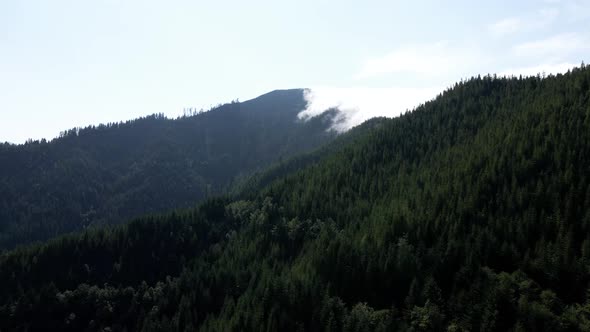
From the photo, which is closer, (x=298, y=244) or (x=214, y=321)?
(x=214, y=321)

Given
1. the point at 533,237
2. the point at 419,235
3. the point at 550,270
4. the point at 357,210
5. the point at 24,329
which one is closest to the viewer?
the point at 550,270

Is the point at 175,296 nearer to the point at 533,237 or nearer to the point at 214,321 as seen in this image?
the point at 214,321

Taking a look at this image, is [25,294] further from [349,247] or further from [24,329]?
[349,247]

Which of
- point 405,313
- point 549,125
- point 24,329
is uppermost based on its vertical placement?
point 549,125

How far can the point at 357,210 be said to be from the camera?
19775cm

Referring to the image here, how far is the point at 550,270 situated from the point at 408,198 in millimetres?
65508

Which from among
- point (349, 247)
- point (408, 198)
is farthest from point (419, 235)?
point (408, 198)

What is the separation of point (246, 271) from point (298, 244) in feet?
95.4

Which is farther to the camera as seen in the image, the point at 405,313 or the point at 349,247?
the point at 349,247

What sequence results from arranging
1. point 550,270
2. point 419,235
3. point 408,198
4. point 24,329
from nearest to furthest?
point 550,270, point 419,235, point 24,329, point 408,198

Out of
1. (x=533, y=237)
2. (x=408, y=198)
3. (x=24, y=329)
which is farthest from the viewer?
(x=408, y=198)

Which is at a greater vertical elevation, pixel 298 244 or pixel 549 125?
pixel 549 125

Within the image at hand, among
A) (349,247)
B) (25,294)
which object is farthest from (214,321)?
(25,294)

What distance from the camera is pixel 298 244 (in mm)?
189875
